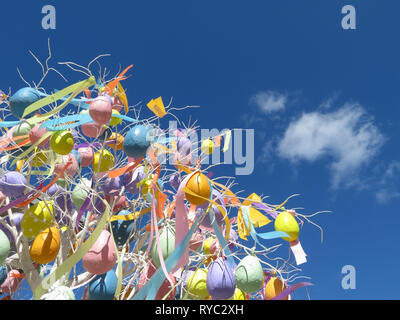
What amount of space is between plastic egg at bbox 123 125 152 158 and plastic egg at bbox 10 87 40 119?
0.90 metres

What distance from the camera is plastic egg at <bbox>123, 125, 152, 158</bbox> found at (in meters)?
2.74

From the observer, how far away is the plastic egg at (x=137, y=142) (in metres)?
2.74

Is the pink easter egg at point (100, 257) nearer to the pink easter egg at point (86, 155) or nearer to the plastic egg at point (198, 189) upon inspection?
the plastic egg at point (198, 189)

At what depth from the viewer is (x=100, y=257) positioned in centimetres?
229

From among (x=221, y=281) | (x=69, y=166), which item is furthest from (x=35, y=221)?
(x=221, y=281)

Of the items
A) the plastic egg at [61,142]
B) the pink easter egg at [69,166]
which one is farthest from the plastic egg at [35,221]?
the plastic egg at [61,142]

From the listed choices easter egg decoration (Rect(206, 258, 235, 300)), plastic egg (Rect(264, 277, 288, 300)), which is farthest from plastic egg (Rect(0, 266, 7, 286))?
plastic egg (Rect(264, 277, 288, 300))

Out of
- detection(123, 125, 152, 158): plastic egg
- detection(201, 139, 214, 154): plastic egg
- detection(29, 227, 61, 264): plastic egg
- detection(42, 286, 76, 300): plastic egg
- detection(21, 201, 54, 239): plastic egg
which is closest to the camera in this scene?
detection(42, 286, 76, 300): plastic egg

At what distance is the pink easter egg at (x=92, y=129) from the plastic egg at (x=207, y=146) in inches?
38.5

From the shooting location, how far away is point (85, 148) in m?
3.25

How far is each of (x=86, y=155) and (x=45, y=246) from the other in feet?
2.96

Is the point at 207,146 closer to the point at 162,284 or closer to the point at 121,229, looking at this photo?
the point at 121,229

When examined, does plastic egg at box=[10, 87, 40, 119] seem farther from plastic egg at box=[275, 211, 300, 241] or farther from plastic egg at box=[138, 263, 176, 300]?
plastic egg at box=[275, 211, 300, 241]
